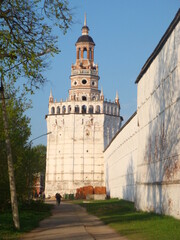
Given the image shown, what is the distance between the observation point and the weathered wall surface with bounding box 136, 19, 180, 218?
21.0 m

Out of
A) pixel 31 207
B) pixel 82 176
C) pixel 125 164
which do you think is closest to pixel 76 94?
pixel 82 176

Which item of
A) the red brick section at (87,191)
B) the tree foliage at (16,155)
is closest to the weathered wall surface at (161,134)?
the tree foliage at (16,155)

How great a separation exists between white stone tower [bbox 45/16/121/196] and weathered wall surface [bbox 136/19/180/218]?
53789 millimetres

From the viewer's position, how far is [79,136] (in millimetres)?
86375

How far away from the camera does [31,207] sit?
115ft

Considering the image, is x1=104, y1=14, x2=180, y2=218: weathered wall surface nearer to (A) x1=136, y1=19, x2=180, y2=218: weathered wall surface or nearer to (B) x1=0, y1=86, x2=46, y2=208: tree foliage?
(A) x1=136, y1=19, x2=180, y2=218: weathered wall surface

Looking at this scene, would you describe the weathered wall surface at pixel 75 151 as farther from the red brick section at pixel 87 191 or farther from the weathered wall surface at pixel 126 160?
the weathered wall surface at pixel 126 160

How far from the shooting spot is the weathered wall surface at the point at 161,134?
21.0 meters

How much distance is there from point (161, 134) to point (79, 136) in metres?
62.5

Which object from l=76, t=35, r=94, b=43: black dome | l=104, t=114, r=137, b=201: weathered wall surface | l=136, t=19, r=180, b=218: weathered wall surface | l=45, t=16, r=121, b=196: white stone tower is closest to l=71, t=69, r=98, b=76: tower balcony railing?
l=45, t=16, r=121, b=196: white stone tower

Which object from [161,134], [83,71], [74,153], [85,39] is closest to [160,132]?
[161,134]

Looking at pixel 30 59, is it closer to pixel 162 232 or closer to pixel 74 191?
pixel 162 232

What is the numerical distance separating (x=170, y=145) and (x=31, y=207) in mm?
16127

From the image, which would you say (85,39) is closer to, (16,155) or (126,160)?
(126,160)
